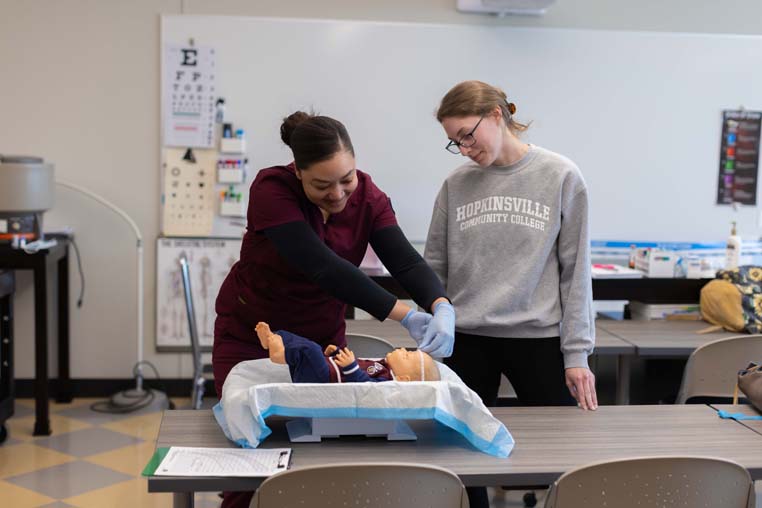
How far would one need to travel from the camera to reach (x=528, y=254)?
6.98 ft

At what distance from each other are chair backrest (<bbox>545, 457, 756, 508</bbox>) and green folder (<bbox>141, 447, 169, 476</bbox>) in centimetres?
73

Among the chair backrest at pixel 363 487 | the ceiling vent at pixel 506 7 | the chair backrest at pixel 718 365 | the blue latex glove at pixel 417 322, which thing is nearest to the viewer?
the chair backrest at pixel 363 487

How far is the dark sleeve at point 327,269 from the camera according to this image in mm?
1814

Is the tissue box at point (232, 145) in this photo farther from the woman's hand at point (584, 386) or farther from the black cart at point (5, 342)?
the woman's hand at point (584, 386)

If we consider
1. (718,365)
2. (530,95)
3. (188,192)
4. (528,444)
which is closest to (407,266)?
(528,444)

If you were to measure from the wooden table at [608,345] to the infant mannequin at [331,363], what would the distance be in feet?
3.98

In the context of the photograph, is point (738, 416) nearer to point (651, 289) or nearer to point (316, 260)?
point (316, 260)

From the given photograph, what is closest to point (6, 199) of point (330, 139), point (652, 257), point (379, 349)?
point (379, 349)

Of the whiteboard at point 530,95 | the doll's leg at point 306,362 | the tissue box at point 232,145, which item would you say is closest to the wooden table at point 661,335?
the whiteboard at point 530,95

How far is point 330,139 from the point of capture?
181 centimetres

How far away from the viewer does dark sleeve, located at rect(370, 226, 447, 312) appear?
1981 mm

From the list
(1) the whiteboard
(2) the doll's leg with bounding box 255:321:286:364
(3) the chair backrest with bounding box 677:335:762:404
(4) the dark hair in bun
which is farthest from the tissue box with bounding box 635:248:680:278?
(2) the doll's leg with bounding box 255:321:286:364

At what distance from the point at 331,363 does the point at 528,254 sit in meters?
0.62

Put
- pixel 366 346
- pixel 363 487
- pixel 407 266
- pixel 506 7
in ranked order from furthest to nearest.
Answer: pixel 506 7 → pixel 366 346 → pixel 407 266 → pixel 363 487
